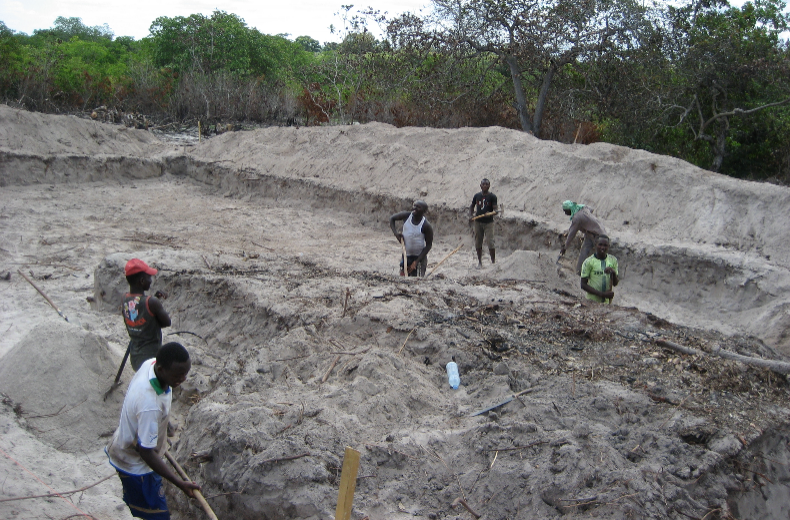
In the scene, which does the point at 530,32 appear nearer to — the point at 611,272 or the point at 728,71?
the point at 728,71

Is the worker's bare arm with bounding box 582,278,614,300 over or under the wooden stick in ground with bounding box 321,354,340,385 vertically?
over

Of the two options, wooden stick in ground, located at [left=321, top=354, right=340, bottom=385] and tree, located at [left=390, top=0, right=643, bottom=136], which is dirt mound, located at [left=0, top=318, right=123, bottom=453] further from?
tree, located at [left=390, top=0, right=643, bottom=136]

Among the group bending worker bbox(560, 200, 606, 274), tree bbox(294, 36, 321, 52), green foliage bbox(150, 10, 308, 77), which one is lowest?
bending worker bbox(560, 200, 606, 274)

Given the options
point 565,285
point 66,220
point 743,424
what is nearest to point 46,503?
point 743,424

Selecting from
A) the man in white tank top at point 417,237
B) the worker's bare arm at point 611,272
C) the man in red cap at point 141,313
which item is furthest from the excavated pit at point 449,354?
the man in white tank top at point 417,237

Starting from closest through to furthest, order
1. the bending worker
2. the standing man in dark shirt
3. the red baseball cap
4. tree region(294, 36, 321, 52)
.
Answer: the red baseball cap, the bending worker, the standing man in dark shirt, tree region(294, 36, 321, 52)

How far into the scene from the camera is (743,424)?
15.4 ft

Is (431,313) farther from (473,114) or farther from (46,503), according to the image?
(473,114)

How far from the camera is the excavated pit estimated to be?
13.6 ft

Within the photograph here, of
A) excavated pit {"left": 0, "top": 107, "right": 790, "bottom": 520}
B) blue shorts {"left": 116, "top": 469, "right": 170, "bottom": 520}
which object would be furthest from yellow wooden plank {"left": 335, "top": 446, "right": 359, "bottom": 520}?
blue shorts {"left": 116, "top": 469, "right": 170, "bottom": 520}

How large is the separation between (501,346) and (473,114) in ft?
43.7

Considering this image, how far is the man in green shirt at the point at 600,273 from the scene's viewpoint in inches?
286

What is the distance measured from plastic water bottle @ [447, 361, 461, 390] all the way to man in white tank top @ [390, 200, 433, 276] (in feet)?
10.9

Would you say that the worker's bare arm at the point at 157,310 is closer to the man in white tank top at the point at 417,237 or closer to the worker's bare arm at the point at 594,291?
the man in white tank top at the point at 417,237
